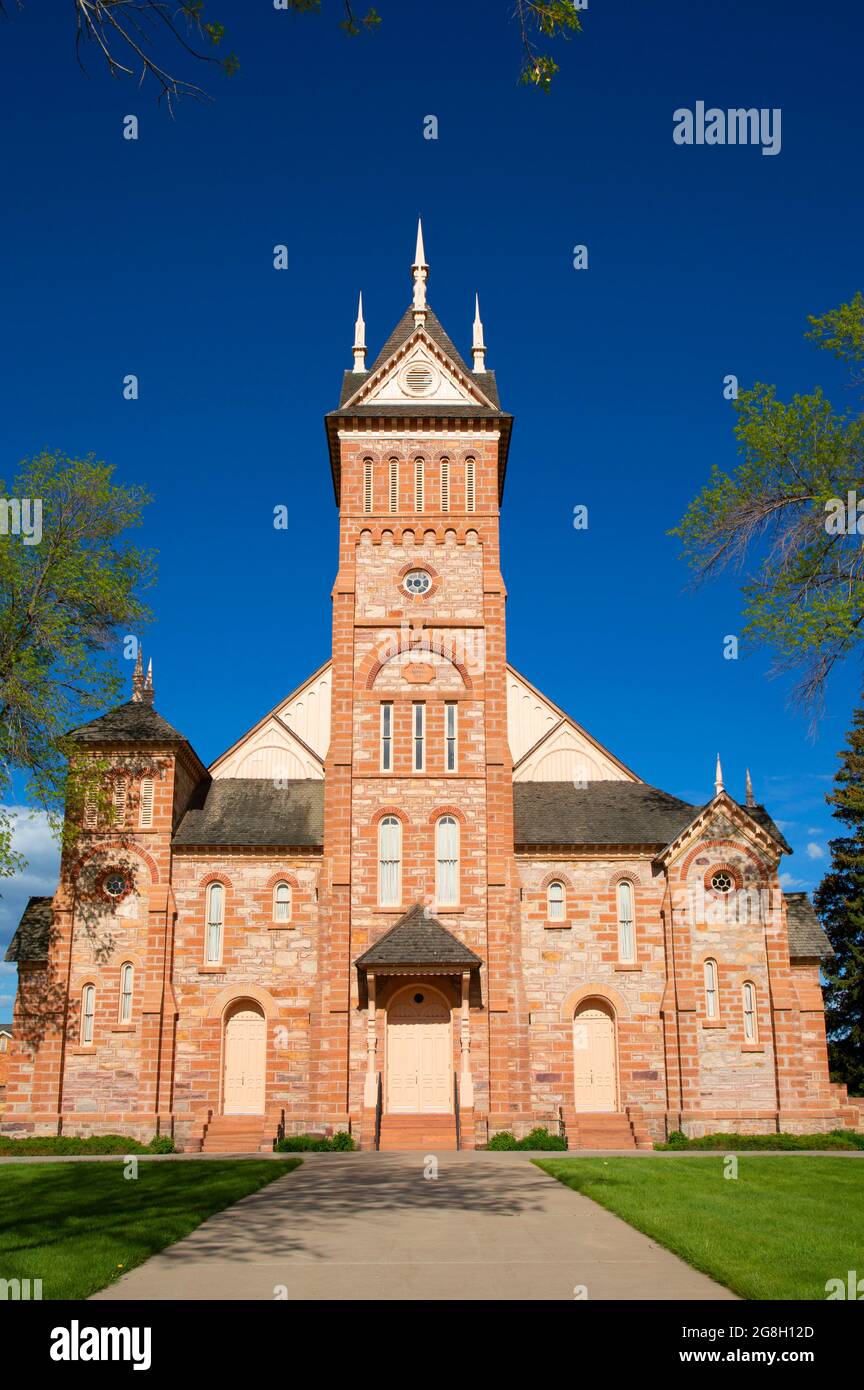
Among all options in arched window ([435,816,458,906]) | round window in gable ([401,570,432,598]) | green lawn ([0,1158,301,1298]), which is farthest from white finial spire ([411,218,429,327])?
green lawn ([0,1158,301,1298])

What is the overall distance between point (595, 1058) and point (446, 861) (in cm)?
689

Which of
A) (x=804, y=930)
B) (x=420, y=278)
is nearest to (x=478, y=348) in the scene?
(x=420, y=278)

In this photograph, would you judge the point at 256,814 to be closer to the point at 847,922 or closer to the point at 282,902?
the point at 282,902

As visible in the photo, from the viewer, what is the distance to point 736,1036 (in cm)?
3400

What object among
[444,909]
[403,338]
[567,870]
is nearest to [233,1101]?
[444,909]

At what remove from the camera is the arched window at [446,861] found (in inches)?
1371

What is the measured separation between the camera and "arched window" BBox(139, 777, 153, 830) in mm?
35406

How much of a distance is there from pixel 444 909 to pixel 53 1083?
1152 centimetres

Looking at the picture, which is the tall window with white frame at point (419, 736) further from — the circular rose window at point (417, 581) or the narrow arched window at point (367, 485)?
the narrow arched window at point (367, 485)

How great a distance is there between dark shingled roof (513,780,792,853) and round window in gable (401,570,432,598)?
274 inches

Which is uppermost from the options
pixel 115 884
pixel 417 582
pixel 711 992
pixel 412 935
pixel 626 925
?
pixel 417 582

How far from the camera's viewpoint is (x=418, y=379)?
39500mm

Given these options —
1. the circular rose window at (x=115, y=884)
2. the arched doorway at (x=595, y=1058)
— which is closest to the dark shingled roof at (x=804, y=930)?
the arched doorway at (x=595, y=1058)

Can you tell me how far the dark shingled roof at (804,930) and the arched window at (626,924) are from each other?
5.95 m
